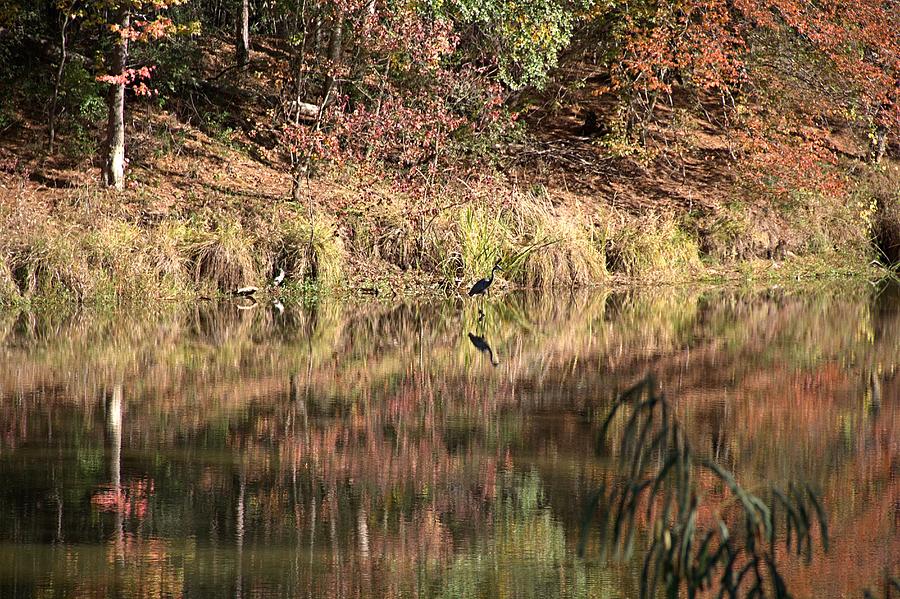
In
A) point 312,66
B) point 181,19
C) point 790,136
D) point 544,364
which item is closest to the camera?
point 544,364

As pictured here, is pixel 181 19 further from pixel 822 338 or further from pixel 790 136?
pixel 822 338

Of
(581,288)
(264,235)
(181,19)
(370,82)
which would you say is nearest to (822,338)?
(581,288)

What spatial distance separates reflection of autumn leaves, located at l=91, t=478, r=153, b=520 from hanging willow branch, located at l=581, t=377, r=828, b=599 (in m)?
2.80

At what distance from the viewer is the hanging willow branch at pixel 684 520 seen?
3.76m

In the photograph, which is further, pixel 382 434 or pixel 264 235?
pixel 264 235

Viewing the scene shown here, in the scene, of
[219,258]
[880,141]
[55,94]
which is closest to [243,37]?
[55,94]

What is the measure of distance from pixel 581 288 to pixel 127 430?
17.1 meters

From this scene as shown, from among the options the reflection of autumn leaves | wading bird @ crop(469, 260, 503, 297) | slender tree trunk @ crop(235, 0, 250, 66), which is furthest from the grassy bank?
the reflection of autumn leaves

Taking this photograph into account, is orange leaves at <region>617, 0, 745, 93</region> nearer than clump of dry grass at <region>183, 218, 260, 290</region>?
No

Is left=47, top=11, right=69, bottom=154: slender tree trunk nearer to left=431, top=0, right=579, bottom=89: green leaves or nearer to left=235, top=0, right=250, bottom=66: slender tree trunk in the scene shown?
left=235, top=0, right=250, bottom=66: slender tree trunk

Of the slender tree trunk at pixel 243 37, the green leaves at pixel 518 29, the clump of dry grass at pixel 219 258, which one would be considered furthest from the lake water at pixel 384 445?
the slender tree trunk at pixel 243 37

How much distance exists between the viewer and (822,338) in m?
18.5

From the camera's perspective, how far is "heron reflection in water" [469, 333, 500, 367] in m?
15.8

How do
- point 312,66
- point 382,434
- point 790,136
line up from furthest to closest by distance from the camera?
point 790,136 < point 312,66 < point 382,434
